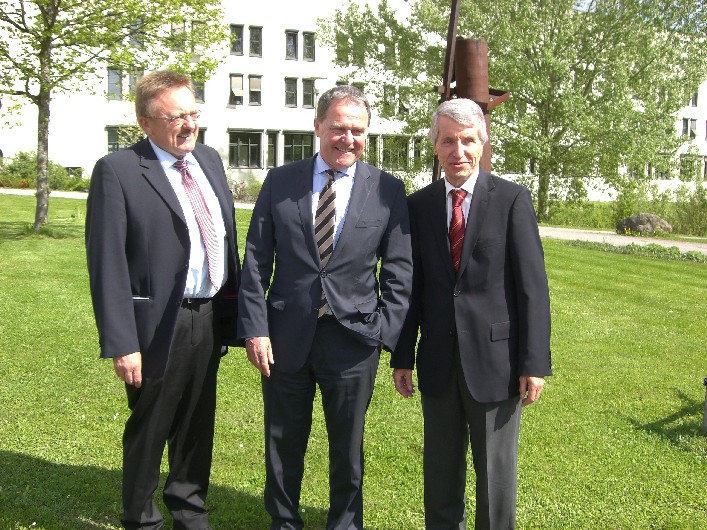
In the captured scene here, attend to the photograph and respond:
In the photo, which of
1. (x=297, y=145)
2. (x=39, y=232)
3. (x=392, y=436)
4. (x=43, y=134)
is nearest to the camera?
(x=392, y=436)

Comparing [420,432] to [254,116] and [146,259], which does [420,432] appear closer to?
[146,259]

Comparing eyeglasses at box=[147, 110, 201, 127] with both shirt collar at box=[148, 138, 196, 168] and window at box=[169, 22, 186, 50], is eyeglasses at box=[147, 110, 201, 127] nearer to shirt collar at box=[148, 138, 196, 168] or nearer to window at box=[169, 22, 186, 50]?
shirt collar at box=[148, 138, 196, 168]

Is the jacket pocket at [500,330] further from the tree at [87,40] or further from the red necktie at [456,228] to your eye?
the tree at [87,40]

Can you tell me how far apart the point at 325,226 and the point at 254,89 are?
46.8 metres

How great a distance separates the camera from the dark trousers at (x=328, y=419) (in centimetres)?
355

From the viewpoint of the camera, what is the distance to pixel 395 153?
30.9m

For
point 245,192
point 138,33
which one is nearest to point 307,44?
point 245,192

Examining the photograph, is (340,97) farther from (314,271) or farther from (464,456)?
(464,456)

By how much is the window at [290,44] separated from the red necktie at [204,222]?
47034mm

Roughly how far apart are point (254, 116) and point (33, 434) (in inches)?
1771

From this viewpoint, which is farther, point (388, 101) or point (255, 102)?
point (255, 102)

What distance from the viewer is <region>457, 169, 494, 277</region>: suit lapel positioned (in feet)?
11.1

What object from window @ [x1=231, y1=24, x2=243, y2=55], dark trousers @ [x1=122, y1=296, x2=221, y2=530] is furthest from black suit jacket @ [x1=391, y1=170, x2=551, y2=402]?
window @ [x1=231, y1=24, x2=243, y2=55]

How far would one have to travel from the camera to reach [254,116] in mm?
48812
